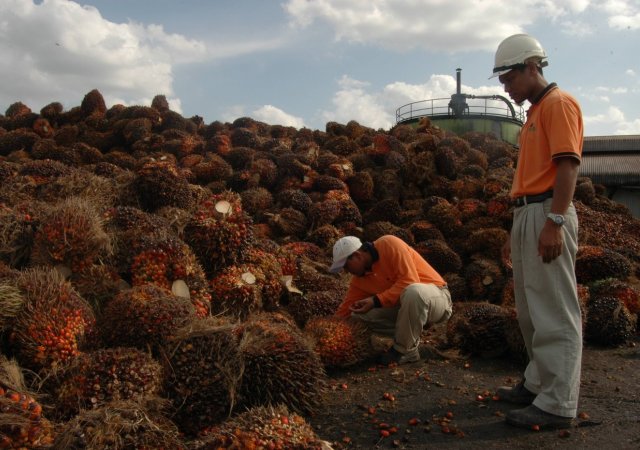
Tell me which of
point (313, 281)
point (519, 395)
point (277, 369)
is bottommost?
point (519, 395)

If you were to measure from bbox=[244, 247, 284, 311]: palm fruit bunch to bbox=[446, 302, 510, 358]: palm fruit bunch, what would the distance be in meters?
2.04

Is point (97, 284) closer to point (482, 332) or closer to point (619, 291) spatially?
point (482, 332)

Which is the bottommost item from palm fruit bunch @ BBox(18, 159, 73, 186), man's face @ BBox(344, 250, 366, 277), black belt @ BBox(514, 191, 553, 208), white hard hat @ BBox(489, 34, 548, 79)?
man's face @ BBox(344, 250, 366, 277)

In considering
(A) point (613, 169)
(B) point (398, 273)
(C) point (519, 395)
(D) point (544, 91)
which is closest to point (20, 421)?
(C) point (519, 395)

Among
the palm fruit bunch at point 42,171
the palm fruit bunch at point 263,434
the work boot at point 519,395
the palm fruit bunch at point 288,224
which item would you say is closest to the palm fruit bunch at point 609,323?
the work boot at point 519,395

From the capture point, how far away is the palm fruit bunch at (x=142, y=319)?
163 inches

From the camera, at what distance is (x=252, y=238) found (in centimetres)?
648

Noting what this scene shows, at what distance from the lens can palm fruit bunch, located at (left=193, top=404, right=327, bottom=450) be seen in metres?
3.06

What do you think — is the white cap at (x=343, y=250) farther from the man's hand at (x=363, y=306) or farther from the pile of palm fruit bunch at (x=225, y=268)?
the pile of palm fruit bunch at (x=225, y=268)

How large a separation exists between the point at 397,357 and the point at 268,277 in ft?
5.66

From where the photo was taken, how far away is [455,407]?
15.2ft

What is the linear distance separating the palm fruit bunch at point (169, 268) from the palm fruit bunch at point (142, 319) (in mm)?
828

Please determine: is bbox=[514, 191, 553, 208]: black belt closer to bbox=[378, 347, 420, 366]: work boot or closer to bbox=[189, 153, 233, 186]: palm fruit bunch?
bbox=[378, 347, 420, 366]: work boot

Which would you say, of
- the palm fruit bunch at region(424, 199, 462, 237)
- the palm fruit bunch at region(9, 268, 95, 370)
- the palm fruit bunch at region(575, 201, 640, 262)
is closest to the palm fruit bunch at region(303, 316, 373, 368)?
the palm fruit bunch at region(9, 268, 95, 370)
